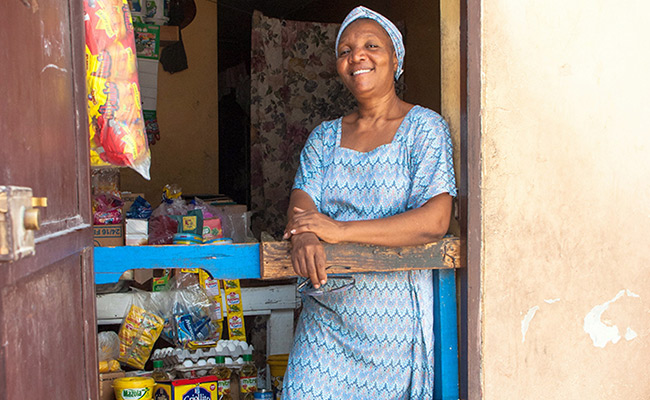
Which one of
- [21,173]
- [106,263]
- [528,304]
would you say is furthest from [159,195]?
[21,173]

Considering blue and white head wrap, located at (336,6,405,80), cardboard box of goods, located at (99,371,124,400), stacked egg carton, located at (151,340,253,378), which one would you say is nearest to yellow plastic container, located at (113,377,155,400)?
cardboard box of goods, located at (99,371,124,400)

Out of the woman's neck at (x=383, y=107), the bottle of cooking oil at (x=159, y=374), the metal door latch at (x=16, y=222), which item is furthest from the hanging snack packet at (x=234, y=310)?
the metal door latch at (x=16, y=222)

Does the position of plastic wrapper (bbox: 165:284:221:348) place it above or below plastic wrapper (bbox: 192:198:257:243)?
below

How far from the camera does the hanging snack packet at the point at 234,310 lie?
3480mm

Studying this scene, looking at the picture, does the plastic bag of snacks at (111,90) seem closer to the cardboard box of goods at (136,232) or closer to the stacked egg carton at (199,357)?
the cardboard box of goods at (136,232)

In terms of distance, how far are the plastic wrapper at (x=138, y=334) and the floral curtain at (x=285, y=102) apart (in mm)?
2145

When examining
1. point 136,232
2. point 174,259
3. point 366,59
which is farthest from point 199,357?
point 366,59

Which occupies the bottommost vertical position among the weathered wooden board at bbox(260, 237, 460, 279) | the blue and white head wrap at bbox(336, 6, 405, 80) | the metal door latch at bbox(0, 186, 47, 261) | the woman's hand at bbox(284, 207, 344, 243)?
the weathered wooden board at bbox(260, 237, 460, 279)

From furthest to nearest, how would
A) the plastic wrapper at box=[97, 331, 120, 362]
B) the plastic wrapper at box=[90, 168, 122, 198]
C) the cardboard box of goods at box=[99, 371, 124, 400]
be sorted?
the plastic wrapper at box=[97, 331, 120, 362], the cardboard box of goods at box=[99, 371, 124, 400], the plastic wrapper at box=[90, 168, 122, 198]

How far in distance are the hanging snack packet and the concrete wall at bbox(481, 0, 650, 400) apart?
1.52 metres

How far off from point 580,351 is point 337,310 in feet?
3.08

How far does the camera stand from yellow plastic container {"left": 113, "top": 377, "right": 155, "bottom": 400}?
9.35 feet

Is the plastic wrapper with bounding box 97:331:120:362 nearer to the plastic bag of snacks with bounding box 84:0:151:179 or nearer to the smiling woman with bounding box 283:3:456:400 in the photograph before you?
the smiling woman with bounding box 283:3:456:400

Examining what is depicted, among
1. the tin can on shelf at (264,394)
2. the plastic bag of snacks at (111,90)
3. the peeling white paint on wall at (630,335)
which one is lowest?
the tin can on shelf at (264,394)
